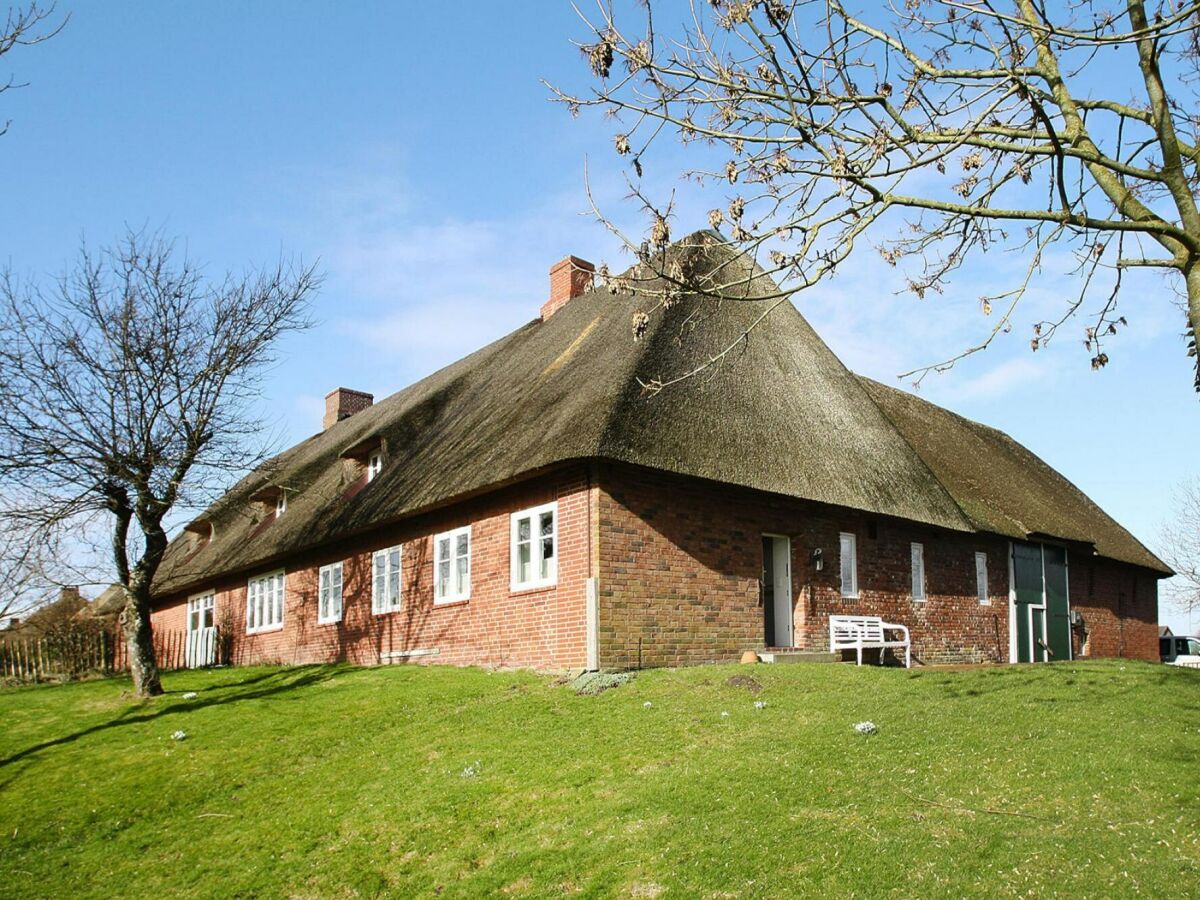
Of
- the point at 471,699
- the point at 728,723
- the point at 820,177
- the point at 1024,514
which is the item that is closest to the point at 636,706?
the point at 728,723

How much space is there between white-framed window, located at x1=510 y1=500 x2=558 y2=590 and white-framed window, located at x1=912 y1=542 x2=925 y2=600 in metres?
8.85

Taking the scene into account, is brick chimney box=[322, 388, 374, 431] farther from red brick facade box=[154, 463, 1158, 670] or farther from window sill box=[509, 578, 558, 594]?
window sill box=[509, 578, 558, 594]

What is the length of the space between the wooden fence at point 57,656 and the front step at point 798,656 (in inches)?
610

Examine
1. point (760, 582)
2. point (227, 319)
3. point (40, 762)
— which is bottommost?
→ point (40, 762)

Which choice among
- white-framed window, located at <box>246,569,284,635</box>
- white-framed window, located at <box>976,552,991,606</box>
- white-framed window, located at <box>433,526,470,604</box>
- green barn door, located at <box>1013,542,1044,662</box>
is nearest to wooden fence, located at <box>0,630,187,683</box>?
white-framed window, located at <box>246,569,284,635</box>

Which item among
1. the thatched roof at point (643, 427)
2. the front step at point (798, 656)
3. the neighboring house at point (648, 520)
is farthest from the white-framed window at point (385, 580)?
the front step at point (798, 656)

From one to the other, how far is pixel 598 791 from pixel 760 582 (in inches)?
320

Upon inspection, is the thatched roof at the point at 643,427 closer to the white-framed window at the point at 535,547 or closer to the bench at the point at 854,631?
the white-framed window at the point at 535,547

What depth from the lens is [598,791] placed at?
1018 centimetres

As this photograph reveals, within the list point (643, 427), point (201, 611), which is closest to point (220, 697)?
point (643, 427)

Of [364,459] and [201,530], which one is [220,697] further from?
[201,530]

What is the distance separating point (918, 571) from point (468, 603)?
9.63 meters

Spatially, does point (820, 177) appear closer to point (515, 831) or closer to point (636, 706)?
point (515, 831)

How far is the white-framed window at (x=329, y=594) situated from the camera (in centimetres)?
2312
